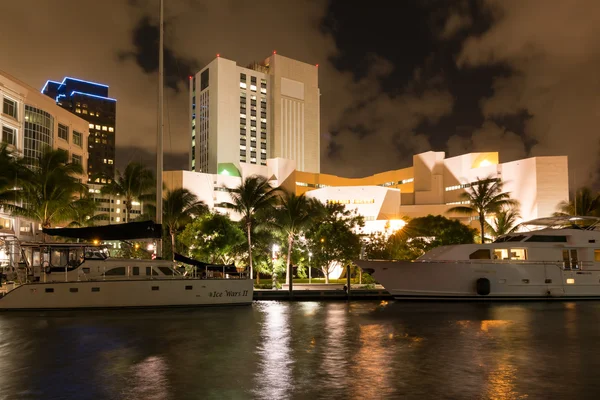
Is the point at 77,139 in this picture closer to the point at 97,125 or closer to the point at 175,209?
the point at 175,209

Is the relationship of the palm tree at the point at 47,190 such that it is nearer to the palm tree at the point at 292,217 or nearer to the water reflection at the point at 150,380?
the palm tree at the point at 292,217

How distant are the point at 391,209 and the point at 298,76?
95633 mm

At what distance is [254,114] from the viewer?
154m

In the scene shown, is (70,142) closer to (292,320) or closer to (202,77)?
(292,320)

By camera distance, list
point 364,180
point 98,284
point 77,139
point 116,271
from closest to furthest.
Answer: point 98,284 < point 116,271 < point 77,139 < point 364,180

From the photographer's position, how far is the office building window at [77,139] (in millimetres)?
61822

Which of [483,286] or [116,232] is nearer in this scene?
[116,232]

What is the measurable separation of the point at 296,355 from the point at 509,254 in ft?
65.7

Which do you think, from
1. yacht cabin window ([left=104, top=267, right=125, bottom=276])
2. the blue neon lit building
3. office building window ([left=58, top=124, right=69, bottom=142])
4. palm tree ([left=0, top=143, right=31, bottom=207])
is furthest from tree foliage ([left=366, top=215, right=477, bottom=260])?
the blue neon lit building

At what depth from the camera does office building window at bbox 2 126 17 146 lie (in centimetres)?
4638

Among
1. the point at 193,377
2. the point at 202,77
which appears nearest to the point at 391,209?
the point at 193,377

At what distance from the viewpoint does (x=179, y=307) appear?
23.8m

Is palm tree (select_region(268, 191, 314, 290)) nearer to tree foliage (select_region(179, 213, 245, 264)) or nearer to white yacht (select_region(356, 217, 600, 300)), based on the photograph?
tree foliage (select_region(179, 213, 245, 264))

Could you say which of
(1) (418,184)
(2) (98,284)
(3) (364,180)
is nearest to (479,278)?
(2) (98,284)
